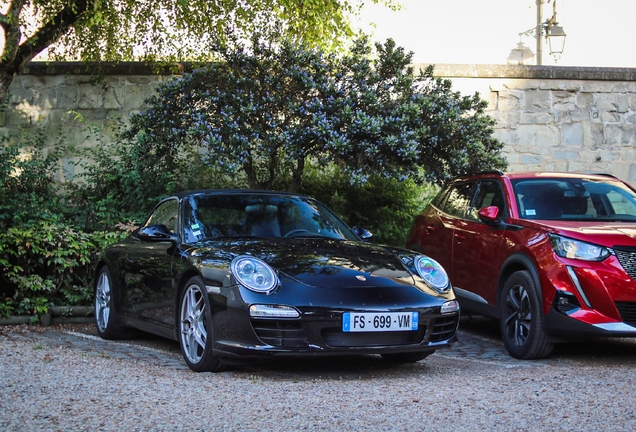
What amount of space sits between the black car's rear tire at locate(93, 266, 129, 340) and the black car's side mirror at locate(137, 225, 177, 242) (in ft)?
4.23

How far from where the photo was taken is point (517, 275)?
7445 millimetres

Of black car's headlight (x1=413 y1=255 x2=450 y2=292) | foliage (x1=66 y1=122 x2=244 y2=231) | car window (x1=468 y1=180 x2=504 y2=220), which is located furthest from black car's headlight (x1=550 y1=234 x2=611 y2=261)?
foliage (x1=66 y1=122 x2=244 y2=231)

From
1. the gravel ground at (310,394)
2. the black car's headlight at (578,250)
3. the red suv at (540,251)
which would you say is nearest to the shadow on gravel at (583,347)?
the gravel ground at (310,394)

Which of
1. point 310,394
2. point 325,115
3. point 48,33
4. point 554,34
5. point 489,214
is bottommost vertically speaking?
point 310,394

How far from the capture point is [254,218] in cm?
725

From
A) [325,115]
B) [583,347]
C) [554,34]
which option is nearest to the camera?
[583,347]

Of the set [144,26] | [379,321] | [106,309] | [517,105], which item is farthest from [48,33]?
[379,321]

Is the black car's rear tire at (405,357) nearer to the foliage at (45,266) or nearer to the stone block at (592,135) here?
the foliage at (45,266)

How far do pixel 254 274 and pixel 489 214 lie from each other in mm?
2803

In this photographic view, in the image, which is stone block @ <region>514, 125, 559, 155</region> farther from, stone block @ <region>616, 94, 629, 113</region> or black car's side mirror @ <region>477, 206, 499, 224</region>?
black car's side mirror @ <region>477, 206, 499, 224</region>

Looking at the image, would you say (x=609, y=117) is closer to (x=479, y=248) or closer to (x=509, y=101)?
(x=509, y=101)

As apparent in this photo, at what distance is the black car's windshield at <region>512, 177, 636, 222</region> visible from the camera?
7.91 m

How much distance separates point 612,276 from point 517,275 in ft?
2.85

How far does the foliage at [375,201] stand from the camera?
1243 centimetres
